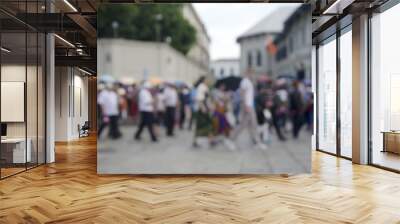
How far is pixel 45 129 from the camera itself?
24.6 ft

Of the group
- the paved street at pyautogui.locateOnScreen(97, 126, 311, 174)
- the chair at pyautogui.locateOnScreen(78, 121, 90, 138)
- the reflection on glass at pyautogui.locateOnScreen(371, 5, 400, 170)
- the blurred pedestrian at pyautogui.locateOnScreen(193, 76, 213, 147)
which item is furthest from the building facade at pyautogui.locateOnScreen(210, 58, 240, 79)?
the chair at pyautogui.locateOnScreen(78, 121, 90, 138)

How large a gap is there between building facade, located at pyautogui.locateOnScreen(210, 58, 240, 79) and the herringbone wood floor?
1.57 metres

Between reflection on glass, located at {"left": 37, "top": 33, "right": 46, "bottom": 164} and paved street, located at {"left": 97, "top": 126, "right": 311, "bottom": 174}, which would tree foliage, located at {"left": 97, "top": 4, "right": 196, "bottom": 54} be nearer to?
paved street, located at {"left": 97, "top": 126, "right": 311, "bottom": 174}

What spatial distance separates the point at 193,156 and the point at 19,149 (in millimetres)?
3067

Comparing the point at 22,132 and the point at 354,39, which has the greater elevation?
the point at 354,39

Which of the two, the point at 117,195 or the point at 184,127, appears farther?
the point at 184,127

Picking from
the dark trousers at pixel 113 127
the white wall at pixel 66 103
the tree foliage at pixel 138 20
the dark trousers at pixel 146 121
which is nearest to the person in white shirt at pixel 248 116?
the dark trousers at pixel 146 121

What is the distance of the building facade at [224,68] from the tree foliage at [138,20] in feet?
2.67

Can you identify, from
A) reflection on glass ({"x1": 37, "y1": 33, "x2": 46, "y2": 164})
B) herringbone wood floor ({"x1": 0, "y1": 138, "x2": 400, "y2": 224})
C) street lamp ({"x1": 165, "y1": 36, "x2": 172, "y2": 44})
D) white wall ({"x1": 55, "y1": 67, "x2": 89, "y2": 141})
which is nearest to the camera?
herringbone wood floor ({"x1": 0, "y1": 138, "x2": 400, "y2": 224})

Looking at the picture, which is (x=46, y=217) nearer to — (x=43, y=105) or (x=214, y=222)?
(x=214, y=222)

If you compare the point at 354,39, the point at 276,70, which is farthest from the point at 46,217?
the point at 354,39

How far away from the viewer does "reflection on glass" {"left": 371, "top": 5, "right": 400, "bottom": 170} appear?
21.5 feet

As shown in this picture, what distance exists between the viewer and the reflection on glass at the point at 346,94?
8.16 meters

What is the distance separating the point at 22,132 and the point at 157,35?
116 inches
